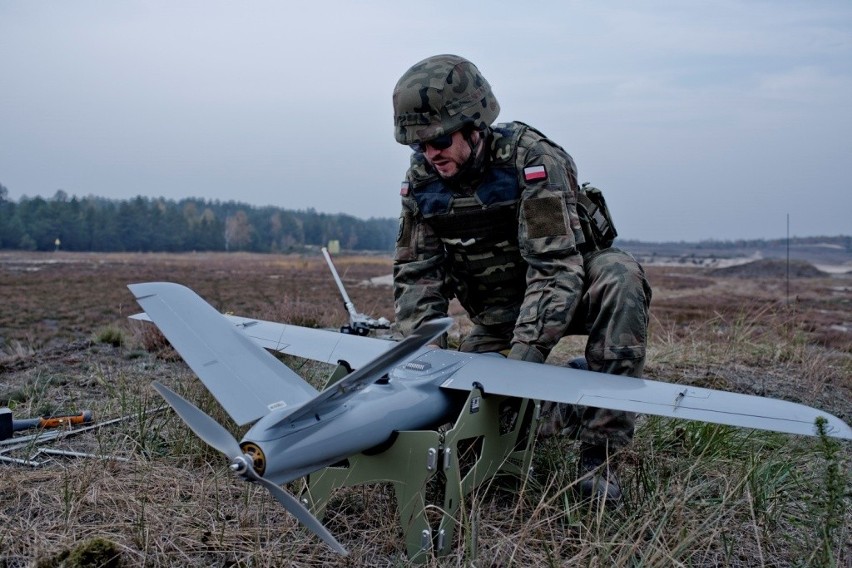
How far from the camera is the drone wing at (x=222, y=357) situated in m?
2.88

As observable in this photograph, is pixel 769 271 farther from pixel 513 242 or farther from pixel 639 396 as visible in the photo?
pixel 639 396

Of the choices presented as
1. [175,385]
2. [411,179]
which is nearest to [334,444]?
[411,179]

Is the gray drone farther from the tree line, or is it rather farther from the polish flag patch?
the tree line

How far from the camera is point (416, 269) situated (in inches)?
194

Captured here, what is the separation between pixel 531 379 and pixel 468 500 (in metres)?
0.68

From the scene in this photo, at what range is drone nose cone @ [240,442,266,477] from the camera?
267cm

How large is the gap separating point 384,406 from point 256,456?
0.72 meters

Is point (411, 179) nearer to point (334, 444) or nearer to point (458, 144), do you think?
point (458, 144)

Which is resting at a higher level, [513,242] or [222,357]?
[513,242]

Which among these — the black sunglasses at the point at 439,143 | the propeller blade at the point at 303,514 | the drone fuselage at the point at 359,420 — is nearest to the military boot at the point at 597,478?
the drone fuselage at the point at 359,420

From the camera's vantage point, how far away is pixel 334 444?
2.95 meters

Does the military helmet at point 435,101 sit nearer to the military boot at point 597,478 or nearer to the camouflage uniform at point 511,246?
the camouflage uniform at point 511,246

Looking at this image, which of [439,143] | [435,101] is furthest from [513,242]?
[435,101]

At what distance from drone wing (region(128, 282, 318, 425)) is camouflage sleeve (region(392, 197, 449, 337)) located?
1.81 m
